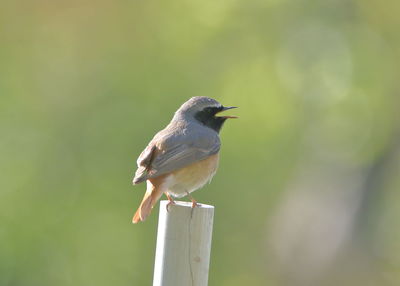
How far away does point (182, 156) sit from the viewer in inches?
261

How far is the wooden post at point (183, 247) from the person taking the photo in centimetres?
501

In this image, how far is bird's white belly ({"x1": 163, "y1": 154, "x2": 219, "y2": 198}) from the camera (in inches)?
261

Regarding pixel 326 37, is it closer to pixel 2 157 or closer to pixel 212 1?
pixel 212 1

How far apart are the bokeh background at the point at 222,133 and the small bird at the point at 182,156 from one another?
9403 mm

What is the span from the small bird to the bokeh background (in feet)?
30.8

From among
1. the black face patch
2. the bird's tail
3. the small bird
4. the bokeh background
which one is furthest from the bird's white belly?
the bokeh background

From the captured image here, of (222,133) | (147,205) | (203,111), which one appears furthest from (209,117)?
(222,133)

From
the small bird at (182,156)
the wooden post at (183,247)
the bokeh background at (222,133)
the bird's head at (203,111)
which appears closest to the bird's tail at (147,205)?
the small bird at (182,156)

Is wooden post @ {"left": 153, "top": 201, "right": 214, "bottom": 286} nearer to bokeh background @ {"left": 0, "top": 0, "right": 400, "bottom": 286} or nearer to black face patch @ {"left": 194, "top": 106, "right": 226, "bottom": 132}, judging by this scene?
black face patch @ {"left": 194, "top": 106, "right": 226, "bottom": 132}

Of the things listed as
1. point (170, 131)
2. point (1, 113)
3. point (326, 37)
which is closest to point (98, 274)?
point (1, 113)

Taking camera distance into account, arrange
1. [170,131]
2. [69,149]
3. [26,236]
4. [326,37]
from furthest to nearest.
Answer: [326,37] → [69,149] → [26,236] → [170,131]

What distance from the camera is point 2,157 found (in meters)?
18.5

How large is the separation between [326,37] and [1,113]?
329 inches

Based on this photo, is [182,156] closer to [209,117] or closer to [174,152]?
[174,152]
